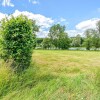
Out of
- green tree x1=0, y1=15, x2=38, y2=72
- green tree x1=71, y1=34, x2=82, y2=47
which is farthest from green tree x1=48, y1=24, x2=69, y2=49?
green tree x1=0, y1=15, x2=38, y2=72

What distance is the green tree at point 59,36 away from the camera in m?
47.2

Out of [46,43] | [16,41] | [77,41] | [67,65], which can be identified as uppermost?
[77,41]

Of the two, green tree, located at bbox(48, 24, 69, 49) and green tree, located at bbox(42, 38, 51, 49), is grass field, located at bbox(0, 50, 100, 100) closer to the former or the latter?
green tree, located at bbox(42, 38, 51, 49)

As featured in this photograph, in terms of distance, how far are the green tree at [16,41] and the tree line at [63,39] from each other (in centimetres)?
3643

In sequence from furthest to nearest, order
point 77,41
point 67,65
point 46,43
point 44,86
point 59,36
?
point 77,41, point 59,36, point 46,43, point 67,65, point 44,86

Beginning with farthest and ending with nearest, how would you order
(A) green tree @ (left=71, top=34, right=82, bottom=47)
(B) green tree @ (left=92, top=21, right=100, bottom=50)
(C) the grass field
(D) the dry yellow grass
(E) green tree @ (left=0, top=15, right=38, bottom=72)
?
1. (A) green tree @ (left=71, top=34, right=82, bottom=47)
2. (B) green tree @ (left=92, top=21, right=100, bottom=50)
3. (D) the dry yellow grass
4. (E) green tree @ (left=0, top=15, right=38, bottom=72)
5. (C) the grass field

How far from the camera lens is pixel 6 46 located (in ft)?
21.2

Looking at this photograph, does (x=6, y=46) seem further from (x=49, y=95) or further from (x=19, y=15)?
(x=49, y=95)

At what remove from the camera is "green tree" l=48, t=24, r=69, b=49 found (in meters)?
47.2

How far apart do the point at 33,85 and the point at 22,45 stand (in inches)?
65.1

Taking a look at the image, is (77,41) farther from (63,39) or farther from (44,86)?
(44,86)

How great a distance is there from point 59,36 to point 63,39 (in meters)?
2.58

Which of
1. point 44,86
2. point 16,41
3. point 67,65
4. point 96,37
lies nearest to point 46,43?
point 96,37

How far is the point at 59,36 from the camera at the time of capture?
4997 centimetres
